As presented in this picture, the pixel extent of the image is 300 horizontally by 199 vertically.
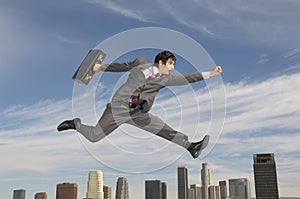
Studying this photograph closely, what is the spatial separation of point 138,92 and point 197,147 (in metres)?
2.68

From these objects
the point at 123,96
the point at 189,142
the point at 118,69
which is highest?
the point at 118,69

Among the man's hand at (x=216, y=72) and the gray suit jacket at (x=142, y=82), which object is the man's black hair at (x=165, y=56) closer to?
the gray suit jacket at (x=142, y=82)

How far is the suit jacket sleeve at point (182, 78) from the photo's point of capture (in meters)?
12.4

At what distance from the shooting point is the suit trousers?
1241 cm

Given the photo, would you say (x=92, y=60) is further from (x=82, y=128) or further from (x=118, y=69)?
(x=82, y=128)

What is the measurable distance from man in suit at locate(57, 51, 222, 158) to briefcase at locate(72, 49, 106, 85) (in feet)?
0.54

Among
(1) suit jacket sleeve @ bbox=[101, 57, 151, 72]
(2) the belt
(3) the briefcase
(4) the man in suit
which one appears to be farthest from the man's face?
(3) the briefcase

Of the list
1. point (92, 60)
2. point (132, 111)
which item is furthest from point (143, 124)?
point (92, 60)

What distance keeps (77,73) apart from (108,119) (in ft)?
5.46

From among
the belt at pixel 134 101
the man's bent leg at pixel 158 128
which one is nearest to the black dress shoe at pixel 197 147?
the man's bent leg at pixel 158 128

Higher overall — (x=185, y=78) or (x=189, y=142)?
(x=185, y=78)

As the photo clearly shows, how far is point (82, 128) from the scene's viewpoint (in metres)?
12.9

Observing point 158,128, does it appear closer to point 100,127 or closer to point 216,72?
point 100,127

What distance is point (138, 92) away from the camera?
1225 centimetres
